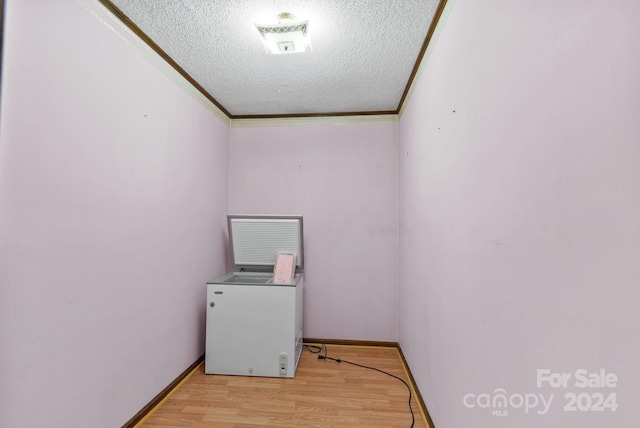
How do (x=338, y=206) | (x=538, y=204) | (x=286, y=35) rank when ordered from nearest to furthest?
(x=538, y=204)
(x=286, y=35)
(x=338, y=206)

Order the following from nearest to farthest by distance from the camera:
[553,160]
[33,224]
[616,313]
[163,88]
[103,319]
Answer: [616,313]
[553,160]
[33,224]
[103,319]
[163,88]

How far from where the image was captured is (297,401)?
1.96 m

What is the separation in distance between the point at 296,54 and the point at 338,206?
1.48m

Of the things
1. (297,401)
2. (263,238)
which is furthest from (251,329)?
(263,238)

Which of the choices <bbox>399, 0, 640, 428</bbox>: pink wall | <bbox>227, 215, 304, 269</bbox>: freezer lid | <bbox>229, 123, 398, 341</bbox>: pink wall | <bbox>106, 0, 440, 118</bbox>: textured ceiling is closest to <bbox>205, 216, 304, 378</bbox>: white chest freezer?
<bbox>227, 215, 304, 269</bbox>: freezer lid

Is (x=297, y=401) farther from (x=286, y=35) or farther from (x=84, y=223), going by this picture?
(x=286, y=35)

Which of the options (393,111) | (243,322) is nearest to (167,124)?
(243,322)

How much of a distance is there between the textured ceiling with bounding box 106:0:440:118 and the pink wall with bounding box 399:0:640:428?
42 cm

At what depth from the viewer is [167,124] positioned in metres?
2.01

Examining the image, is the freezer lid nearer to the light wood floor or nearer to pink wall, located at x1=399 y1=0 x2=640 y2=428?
the light wood floor

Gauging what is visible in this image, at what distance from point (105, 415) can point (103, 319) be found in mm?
507

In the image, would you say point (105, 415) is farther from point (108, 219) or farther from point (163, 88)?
point (163, 88)

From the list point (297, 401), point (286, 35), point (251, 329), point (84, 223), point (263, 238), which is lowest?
point (297, 401)

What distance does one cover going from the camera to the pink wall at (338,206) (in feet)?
9.48
